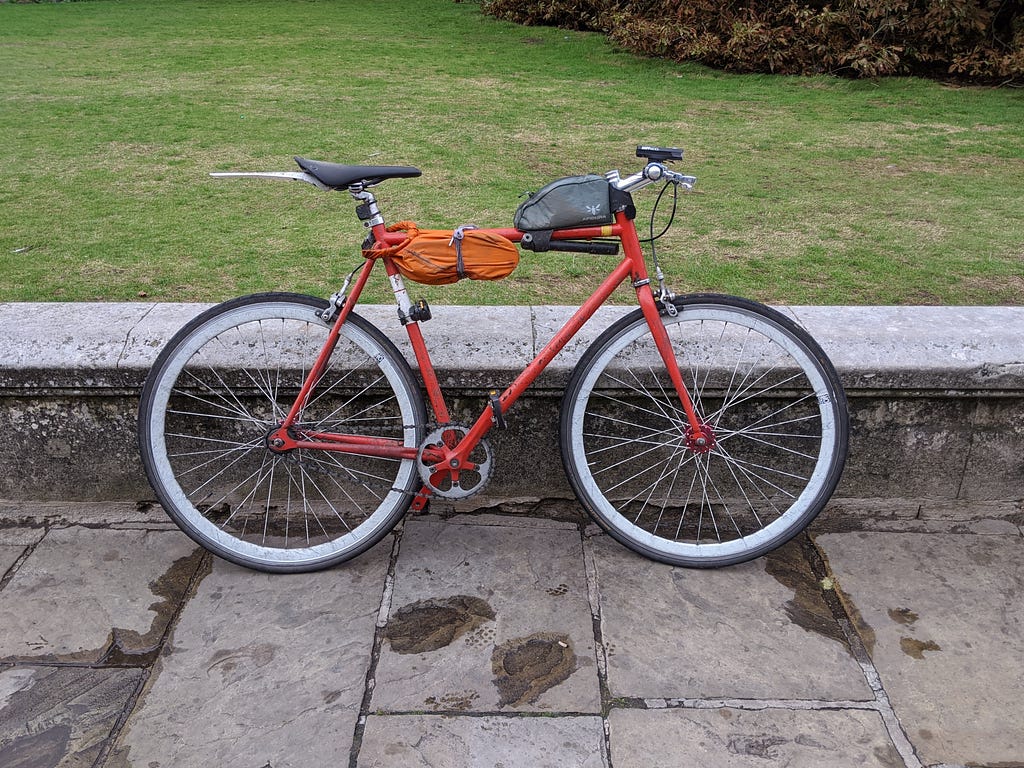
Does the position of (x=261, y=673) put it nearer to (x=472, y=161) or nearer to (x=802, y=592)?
(x=802, y=592)

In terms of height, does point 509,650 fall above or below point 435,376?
below

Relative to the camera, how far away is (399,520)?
2.77 meters

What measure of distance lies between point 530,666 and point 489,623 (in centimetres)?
20

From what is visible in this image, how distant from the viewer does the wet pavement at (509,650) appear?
216 cm

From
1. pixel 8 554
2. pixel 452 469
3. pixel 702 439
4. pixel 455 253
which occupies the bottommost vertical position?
pixel 8 554

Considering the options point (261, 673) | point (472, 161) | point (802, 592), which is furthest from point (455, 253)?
point (472, 161)

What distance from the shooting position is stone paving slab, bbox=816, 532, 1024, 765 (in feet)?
7.20

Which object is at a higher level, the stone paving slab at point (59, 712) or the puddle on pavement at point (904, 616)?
the puddle on pavement at point (904, 616)

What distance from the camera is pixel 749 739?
7.13 ft

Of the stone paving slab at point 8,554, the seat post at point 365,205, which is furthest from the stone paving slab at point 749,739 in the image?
the stone paving slab at point 8,554

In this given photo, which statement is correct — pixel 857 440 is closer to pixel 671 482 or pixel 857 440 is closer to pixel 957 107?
pixel 671 482

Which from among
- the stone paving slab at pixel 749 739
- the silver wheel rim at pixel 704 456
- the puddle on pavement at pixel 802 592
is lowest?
the puddle on pavement at pixel 802 592

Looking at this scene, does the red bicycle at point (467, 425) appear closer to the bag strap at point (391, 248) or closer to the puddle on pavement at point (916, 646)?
the bag strap at point (391, 248)

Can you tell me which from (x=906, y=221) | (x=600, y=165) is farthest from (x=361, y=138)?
(x=906, y=221)
